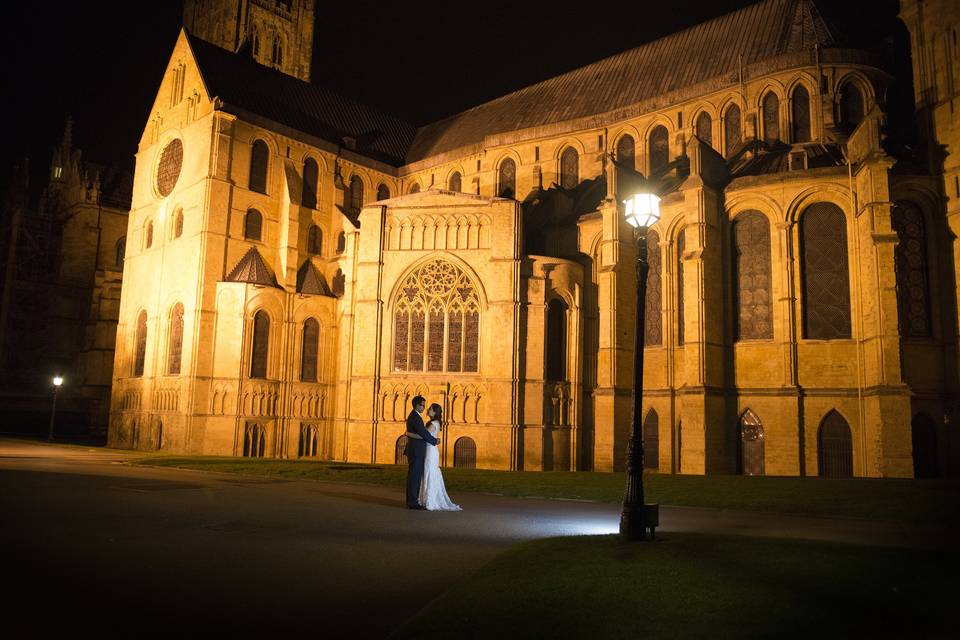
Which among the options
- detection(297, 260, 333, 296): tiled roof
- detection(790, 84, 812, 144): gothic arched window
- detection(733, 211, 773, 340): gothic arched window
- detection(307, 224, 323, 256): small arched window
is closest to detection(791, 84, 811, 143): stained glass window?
detection(790, 84, 812, 144): gothic arched window

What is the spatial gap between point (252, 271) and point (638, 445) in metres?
30.3

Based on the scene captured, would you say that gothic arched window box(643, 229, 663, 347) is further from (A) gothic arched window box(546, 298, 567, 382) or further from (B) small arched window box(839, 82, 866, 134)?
(B) small arched window box(839, 82, 866, 134)

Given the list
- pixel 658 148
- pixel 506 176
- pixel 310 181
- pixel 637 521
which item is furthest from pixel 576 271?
pixel 637 521

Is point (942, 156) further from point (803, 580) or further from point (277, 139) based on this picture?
point (277, 139)

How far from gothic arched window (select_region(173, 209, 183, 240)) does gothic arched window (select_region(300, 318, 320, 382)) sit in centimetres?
882

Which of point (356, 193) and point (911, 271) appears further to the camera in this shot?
point (356, 193)

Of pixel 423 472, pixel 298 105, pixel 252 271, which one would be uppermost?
pixel 298 105

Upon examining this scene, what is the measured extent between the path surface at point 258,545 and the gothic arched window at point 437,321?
14.3 m

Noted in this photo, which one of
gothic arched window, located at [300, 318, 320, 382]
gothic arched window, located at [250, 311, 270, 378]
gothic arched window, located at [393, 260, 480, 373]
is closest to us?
gothic arched window, located at [393, 260, 480, 373]

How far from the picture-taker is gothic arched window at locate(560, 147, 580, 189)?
1555 inches

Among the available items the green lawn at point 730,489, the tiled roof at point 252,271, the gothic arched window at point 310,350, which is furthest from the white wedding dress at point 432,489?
the tiled roof at point 252,271

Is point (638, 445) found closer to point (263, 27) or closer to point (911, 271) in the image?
point (911, 271)

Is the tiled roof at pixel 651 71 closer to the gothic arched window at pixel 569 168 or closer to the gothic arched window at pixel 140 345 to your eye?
the gothic arched window at pixel 569 168

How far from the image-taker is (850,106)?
32188mm
